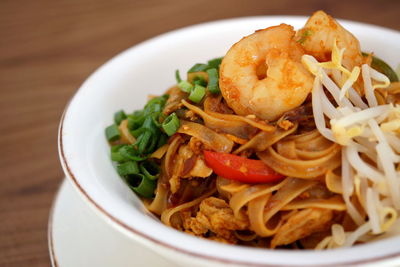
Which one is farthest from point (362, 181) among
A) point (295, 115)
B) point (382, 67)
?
point (382, 67)

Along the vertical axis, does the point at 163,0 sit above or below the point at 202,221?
below

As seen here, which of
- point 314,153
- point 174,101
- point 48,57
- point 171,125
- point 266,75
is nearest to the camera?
point 314,153

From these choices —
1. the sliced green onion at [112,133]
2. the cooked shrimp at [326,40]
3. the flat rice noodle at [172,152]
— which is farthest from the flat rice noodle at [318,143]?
the sliced green onion at [112,133]

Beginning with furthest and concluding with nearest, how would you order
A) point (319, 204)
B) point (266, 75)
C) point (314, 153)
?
point (266, 75) → point (314, 153) → point (319, 204)

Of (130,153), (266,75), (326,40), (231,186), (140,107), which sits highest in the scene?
(326,40)

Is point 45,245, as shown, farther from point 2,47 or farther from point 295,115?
point 2,47

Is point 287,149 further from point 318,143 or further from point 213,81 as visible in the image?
point 213,81

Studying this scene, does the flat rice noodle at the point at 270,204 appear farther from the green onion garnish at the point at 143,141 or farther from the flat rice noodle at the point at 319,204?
the green onion garnish at the point at 143,141

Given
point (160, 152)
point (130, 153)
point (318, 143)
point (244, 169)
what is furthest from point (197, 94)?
point (318, 143)
